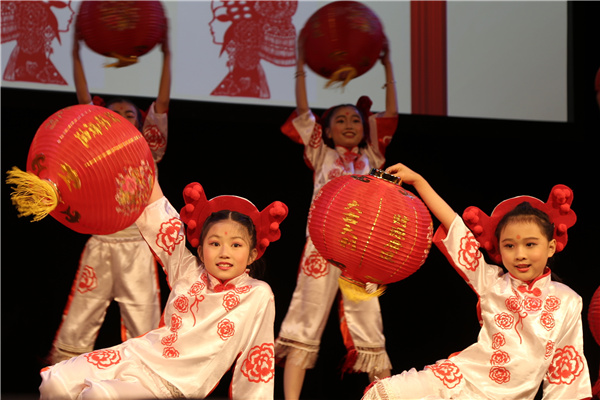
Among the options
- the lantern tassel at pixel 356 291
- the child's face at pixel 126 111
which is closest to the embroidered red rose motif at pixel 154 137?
the child's face at pixel 126 111

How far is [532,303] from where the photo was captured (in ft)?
7.77

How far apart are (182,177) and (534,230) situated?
6.06ft

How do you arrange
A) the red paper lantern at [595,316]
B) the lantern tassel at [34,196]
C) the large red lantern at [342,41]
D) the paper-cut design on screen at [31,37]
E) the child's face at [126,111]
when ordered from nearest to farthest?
the lantern tassel at [34,196]
the red paper lantern at [595,316]
the large red lantern at [342,41]
the child's face at [126,111]
the paper-cut design on screen at [31,37]

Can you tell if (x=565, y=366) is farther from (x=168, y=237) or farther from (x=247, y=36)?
(x=247, y=36)

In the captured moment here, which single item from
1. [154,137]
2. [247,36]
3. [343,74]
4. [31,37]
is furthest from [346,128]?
[31,37]

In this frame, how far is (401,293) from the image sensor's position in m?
3.86

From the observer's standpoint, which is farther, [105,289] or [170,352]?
[105,289]

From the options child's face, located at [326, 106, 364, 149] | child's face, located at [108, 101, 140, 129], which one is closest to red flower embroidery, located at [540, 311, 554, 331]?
child's face, located at [326, 106, 364, 149]

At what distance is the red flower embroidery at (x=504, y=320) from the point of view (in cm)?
237

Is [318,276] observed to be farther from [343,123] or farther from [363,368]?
[343,123]

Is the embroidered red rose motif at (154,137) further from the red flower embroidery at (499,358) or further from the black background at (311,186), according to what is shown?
the red flower embroidery at (499,358)

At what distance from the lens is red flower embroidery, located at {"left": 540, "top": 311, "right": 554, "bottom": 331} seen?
2.33 m

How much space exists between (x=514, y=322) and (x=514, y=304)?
6cm

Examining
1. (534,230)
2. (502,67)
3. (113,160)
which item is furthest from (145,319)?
(502,67)
